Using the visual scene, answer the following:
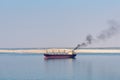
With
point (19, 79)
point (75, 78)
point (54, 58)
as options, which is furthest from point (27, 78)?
point (54, 58)

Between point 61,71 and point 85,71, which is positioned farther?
point 61,71

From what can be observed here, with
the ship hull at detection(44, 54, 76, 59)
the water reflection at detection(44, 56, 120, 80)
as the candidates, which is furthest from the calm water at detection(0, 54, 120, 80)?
the ship hull at detection(44, 54, 76, 59)

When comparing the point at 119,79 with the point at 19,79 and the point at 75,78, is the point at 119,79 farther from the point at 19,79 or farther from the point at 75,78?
the point at 19,79

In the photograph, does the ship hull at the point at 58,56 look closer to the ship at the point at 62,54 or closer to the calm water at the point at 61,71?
the ship at the point at 62,54

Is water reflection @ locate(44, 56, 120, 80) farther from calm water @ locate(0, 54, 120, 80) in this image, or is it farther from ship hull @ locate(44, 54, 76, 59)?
ship hull @ locate(44, 54, 76, 59)

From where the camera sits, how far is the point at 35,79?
31.4 metres

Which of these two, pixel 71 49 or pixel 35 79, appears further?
pixel 71 49

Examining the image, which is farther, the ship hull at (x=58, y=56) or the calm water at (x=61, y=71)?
the ship hull at (x=58, y=56)

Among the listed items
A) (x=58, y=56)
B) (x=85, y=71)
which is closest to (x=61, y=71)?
(x=85, y=71)

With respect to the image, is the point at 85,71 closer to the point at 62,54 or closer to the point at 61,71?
the point at 61,71

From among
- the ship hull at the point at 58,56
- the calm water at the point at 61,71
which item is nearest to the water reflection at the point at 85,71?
the calm water at the point at 61,71

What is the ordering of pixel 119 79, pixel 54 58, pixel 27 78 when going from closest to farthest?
1. pixel 119 79
2. pixel 27 78
3. pixel 54 58

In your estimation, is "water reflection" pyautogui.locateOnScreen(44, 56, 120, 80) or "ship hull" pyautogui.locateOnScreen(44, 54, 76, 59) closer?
"water reflection" pyautogui.locateOnScreen(44, 56, 120, 80)

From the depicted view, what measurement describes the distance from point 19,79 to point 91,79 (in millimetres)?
5940
